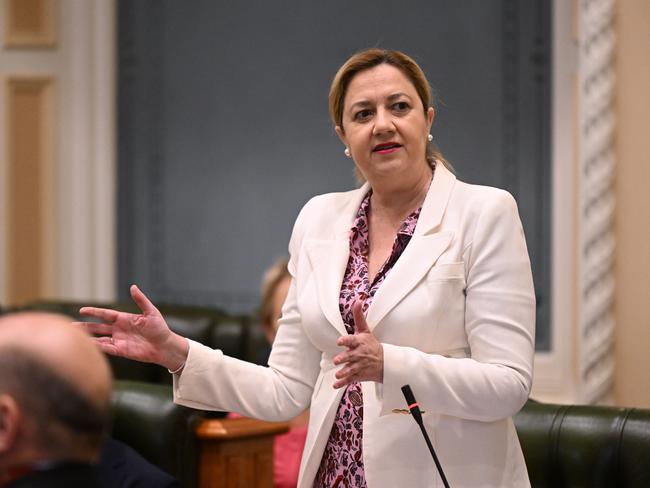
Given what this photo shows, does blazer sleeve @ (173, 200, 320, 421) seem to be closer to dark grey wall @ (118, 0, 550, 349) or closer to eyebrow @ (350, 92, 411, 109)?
eyebrow @ (350, 92, 411, 109)

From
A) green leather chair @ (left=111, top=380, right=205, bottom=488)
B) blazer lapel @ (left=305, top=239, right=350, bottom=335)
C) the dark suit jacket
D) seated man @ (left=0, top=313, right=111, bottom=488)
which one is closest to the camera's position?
seated man @ (left=0, top=313, right=111, bottom=488)

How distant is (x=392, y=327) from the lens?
78.7 inches

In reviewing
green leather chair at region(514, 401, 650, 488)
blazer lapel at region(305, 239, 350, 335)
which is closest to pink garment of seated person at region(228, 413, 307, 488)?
green leather chair at region(514, 401, 650, 488)

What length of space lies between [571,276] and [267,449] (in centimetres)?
237

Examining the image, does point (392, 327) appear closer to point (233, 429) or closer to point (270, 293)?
point (233, 429)

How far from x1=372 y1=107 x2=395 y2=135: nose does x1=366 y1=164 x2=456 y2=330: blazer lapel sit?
0.17m

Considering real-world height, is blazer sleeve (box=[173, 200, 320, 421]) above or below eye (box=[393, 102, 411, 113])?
below

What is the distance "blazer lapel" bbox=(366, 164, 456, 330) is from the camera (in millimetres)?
1993

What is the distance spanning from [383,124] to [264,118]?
3871mm

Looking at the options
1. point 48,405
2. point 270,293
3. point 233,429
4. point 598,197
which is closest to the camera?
point 48,405

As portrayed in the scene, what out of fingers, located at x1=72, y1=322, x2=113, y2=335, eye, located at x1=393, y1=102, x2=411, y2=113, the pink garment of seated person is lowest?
the pink garment of seated person

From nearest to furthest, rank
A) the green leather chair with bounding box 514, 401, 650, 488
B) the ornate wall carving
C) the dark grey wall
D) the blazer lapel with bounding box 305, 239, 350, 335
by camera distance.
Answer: the blazer lapel with bounding box 305, 239, 350, 335 < the green leather chair with bounding box 514, 401, 650, 488 < the ornate wall carving < the dark grey wall

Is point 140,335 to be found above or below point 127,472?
above

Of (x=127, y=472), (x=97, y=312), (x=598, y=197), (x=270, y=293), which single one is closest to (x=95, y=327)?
(x=97, y=312)
